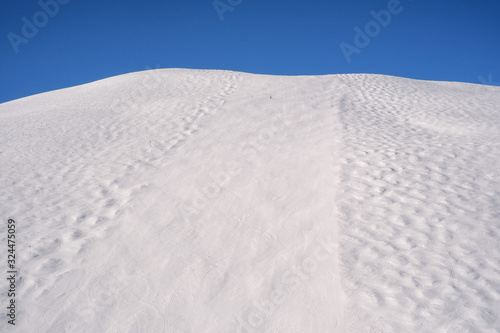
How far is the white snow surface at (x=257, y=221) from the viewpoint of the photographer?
426cm

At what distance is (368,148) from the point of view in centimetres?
809

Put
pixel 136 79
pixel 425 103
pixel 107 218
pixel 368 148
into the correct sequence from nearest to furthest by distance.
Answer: pixel 107 218
pixel 368 148
pixel 425 103
pixel 136 79

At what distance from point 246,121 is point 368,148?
3926 millimetres

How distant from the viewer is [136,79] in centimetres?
1656

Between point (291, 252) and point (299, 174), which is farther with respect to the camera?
point (299, 174)

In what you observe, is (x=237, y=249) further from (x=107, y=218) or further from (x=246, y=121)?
(x=246, y=121)

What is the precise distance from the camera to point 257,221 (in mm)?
5988

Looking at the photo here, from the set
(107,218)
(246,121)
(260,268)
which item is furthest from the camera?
(246,121)

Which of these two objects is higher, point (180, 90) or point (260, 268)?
point (180, 90)

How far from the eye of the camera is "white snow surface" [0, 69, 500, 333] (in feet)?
14.0

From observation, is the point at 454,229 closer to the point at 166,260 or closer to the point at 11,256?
the point at 166,260

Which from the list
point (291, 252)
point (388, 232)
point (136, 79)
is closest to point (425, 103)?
point (388, 232)

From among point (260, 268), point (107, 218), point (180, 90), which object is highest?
point (180, 90)

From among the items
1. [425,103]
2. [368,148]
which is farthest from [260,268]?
[425,103]
